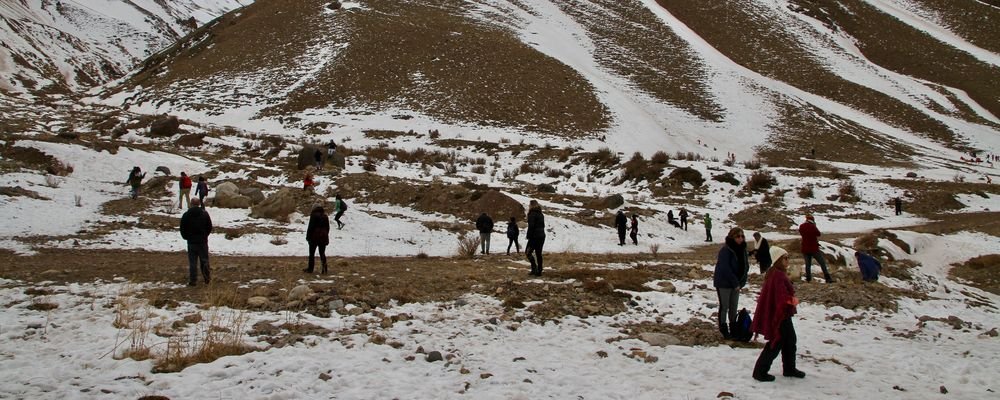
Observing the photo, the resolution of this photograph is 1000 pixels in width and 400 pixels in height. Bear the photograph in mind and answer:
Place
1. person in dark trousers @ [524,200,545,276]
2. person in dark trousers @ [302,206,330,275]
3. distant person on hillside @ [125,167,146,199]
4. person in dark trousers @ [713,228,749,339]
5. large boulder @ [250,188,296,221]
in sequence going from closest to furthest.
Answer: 1. person in dark trousers @ [713,228,749,339]
2. person in dark trousers @ [302,206,330,275]
3. person in dark trousers @ [524,200,545,276]
4. large boulder @ [250,188,296,221]
5. distant person on hillside @ [125,167,146,199]

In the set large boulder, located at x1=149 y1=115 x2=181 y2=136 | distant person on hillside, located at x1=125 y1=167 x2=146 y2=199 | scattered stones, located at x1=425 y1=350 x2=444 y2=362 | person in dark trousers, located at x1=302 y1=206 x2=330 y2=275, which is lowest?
scattered stones, located at x1=425 y1=350 x2=444 y2=362

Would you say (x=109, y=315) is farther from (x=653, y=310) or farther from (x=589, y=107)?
(x=589, y=107)

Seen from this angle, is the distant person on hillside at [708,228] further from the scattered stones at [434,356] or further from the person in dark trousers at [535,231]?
the scattered stones at [434,356]

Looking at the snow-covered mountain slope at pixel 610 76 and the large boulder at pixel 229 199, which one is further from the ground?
the snow-covered mountain slope at pixel 610 76

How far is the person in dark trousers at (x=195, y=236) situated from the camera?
930cm

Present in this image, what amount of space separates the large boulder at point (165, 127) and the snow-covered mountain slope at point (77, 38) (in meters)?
29.6

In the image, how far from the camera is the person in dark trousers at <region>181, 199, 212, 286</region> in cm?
930

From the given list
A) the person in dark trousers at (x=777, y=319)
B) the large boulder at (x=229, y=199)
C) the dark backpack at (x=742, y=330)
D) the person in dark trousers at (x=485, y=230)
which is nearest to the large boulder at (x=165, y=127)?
the large boulder at (x=229, y=199)

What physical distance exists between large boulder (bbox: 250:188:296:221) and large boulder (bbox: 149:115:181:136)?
71.7ft

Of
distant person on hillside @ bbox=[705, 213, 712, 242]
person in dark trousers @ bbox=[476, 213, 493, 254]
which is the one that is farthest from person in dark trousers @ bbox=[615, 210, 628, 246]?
person in dark trousers @ bbox=[476, 213, 493, 254]

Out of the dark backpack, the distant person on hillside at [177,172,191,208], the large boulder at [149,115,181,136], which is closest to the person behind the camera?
the dark backpack

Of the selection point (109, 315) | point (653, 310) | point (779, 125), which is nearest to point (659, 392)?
point (653, 310)

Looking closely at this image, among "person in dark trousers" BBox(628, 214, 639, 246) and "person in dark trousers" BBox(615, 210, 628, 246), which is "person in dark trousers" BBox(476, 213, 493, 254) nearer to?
"person in dark trousers" BBox(615, 210, 628, 246)

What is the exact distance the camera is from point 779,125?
49344mm
